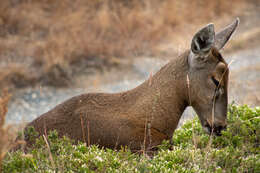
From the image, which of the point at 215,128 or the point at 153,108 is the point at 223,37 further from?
the point at 153,108

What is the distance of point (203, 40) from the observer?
15.4ft

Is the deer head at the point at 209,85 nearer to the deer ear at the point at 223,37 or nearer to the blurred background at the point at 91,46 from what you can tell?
the deer ear at the point at 223,37

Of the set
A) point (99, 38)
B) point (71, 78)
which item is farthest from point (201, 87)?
point (99, 38)

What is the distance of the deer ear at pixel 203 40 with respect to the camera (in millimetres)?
4570

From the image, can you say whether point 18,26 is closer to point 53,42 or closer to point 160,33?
point 53,42

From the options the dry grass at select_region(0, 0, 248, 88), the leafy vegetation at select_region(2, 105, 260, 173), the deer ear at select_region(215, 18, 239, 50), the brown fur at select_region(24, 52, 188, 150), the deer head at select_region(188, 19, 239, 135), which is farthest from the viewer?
the dry grass at select_region(0, 0, 248, 88)

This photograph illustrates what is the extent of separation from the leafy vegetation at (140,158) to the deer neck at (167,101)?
28 cm

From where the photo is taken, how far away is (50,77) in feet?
41.8

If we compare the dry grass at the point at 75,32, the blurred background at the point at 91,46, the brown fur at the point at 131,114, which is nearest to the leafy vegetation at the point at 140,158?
the brown fur at the point at 131,114

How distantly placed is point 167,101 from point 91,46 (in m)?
8.99

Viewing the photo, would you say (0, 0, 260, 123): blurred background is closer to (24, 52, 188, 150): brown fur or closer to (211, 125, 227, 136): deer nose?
(211, 125, 227, 136): deer nose

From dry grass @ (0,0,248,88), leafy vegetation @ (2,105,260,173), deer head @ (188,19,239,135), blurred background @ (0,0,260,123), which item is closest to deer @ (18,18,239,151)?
deer head @ (188,19,239,135)

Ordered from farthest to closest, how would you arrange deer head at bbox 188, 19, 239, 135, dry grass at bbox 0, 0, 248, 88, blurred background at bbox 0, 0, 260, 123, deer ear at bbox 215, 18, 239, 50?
dry grass at bbox 0, 0, 248, 88, blurred background at bbox 0, 0, 260, 123, deer ear at bbox 215, 18, 239, 50, deer head at bbox 188, 19, 239, 135

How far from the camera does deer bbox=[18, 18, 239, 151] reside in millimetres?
4938
